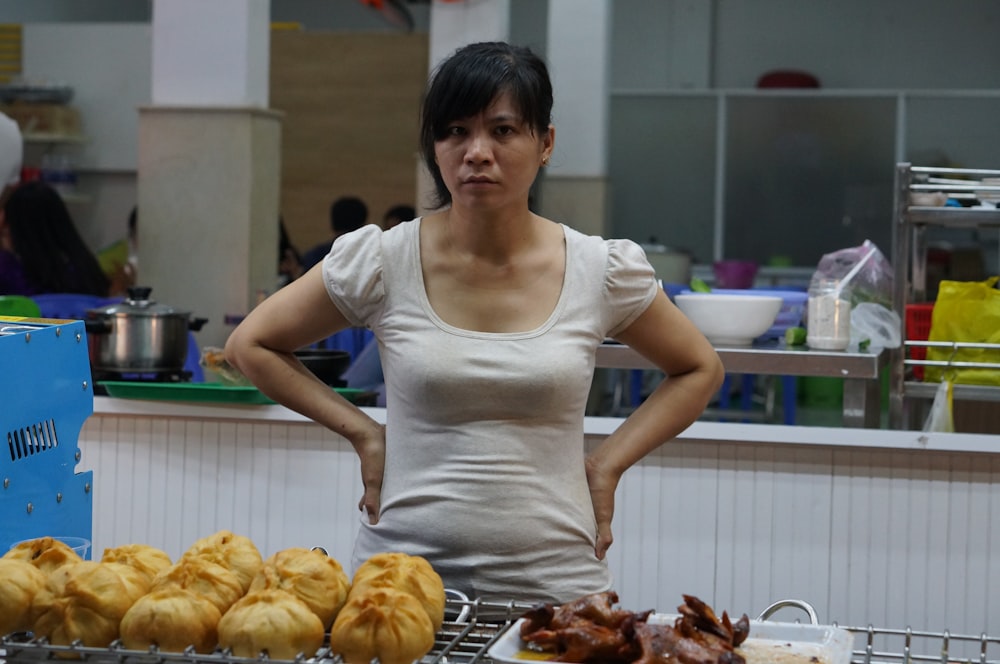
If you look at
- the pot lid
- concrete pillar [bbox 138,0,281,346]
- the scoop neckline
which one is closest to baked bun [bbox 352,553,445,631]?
the scoop neckline

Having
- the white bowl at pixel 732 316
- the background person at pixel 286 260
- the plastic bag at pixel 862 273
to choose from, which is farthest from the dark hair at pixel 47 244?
the plastic bag at pixel 862 273

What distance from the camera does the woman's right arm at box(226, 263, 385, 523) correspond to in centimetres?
181

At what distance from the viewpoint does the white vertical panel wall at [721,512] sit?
315 cm

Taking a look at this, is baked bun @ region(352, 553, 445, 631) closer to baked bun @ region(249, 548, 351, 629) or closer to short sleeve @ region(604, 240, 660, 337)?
baked bun @ region(249, 548, 351, 629)

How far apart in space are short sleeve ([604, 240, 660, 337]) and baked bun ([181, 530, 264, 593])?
1.95ft

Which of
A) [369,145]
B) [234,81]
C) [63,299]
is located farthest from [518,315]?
[369,145]

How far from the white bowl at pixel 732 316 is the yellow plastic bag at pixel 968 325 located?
0.45 m

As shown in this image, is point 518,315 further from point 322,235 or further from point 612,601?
point 322,235

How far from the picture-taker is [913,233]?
140 inches

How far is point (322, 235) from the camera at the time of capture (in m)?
9.71

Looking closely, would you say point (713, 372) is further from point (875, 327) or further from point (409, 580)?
point (875, 327)

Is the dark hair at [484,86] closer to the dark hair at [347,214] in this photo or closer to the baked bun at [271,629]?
the baked bun at [271,629]

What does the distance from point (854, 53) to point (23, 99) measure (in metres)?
6.60

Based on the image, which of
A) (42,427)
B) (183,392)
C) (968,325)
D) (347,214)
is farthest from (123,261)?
(42,427)
